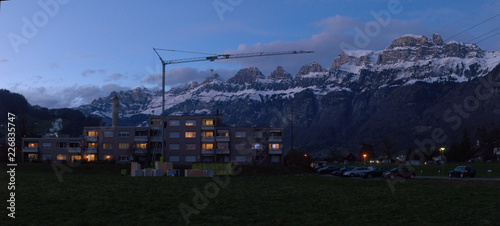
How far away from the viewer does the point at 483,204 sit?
26156 mm

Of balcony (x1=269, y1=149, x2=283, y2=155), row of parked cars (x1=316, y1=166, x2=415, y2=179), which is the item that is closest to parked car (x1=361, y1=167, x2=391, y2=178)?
row of parked cars (x1=316, y1=166, x2=415, y2=179)

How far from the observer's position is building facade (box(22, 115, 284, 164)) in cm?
10181

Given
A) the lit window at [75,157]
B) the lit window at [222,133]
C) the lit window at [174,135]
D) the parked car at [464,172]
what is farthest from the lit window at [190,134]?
the parked car at [464,172]

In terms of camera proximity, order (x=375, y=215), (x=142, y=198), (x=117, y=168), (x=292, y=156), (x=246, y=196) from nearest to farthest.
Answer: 1. (x=375, y=215)
2. (x=142, y=198)
3. (x=246, y=196)
4. (x=117, y=168)
5. (x=292, y=156)

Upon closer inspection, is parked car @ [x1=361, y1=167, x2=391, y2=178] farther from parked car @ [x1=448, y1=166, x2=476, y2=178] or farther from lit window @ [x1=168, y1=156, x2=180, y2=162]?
lit window @ [x1=168, y1=156, x2=180, y2=162]

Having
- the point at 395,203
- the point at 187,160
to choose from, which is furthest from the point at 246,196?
the point at 187,160

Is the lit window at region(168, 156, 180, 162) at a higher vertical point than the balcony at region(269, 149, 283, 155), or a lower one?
lower

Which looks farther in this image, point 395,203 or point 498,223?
point 395,203

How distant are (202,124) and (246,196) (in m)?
73.2

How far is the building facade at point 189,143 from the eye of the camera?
102 metres

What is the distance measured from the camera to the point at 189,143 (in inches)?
4060

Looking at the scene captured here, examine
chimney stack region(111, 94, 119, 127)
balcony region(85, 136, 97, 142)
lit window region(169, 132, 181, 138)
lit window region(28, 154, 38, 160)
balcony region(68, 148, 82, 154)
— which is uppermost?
chimney stack region(111, 94, 119, 127)

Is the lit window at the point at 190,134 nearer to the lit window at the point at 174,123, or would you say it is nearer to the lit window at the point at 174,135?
the lit window at the point at 174,135

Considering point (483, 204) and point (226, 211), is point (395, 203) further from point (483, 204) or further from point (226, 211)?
point (226, 211)
